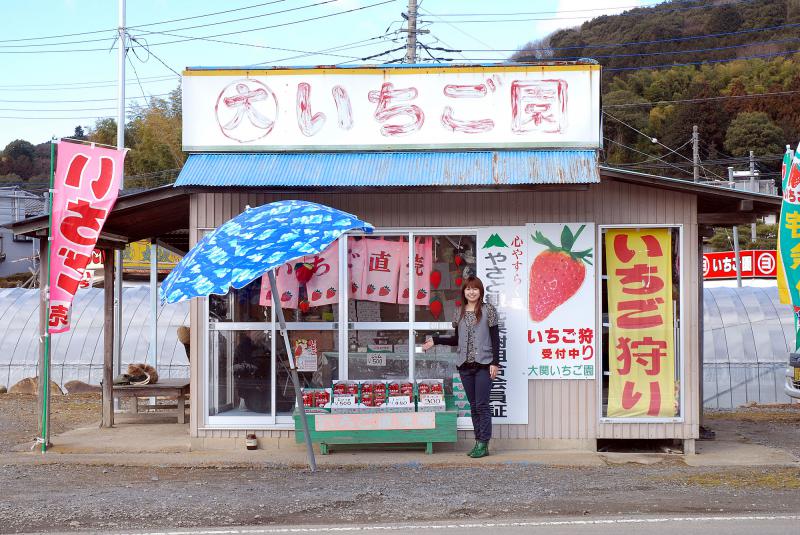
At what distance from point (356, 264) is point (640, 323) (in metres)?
3.16

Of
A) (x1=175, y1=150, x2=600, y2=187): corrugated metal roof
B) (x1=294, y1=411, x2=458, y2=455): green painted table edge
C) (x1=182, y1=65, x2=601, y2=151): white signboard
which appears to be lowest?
(x1=294, y1=411, x2=458, y2=455): green painted table edge

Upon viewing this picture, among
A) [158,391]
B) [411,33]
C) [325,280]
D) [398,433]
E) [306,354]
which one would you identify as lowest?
[398,433]

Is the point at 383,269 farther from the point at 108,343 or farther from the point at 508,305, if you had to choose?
the point at 108,343

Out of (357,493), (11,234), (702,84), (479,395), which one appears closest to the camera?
(357,493)

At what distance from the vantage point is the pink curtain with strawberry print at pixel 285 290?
34.6 feet

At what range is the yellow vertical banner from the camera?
404 inches

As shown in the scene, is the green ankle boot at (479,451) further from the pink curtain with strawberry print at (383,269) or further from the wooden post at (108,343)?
the wooden post at (108,343)

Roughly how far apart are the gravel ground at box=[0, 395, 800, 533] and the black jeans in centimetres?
51

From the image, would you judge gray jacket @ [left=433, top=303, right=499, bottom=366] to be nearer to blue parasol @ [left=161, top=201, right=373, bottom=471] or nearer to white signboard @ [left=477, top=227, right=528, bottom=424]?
white signboard @ [left=477, top=227, right=528, bottom=424]

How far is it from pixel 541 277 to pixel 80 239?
4934 millimetres

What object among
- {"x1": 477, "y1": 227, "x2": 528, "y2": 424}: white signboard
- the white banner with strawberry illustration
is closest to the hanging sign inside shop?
{"x1": 477, "y1": 227, "x2": 528, "y2": 424}: white signboard

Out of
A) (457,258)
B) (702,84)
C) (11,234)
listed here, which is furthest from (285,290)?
(702,84)

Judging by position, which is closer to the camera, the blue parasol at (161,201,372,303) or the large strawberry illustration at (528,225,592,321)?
the blue parasol at (161,201,372,303)

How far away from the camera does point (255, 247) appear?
8.31 metres
